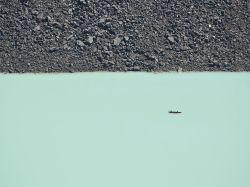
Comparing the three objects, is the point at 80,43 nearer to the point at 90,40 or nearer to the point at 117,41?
the point at 90,40

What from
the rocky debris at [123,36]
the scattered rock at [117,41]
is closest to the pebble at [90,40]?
the rocky debris at [123,36]

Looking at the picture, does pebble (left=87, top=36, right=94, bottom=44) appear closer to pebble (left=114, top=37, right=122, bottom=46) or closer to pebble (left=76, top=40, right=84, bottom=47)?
pebble (left=76, top=40, right=84, bottom=47)

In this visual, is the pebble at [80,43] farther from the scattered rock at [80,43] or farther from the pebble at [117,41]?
the pebble at [117,41]

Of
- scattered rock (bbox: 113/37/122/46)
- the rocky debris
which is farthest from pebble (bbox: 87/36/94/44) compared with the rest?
scattered rock (bbox: 113/37/122/46)

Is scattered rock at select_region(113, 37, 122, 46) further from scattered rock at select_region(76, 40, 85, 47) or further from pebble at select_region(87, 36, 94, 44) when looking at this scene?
scattered rock at select_region(76, 40, 85, 47)

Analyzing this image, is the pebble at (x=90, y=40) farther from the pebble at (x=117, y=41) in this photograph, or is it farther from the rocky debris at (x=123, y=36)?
the pebble at (x=117, y=41)

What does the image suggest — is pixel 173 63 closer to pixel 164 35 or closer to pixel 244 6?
pixel 164 35

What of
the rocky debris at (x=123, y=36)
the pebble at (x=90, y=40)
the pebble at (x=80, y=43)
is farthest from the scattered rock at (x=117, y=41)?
the pebble at (x=80, y=43)

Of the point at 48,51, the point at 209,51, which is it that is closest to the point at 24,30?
the point at 48,51
